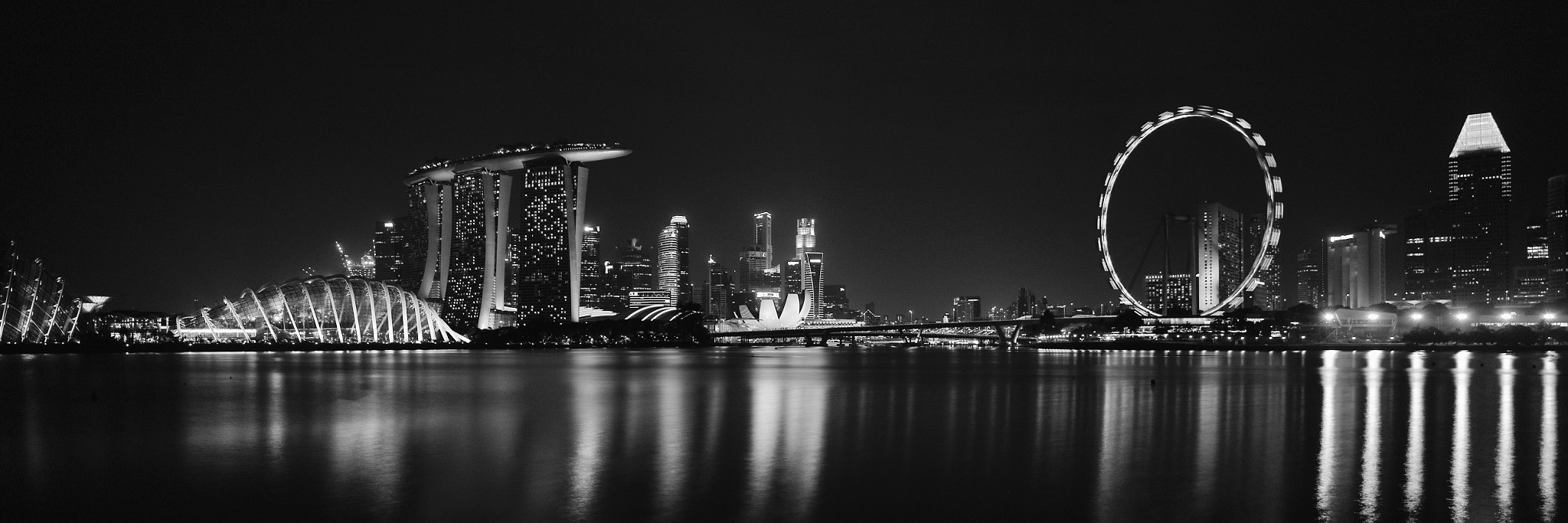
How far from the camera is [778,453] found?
20234 millimetres

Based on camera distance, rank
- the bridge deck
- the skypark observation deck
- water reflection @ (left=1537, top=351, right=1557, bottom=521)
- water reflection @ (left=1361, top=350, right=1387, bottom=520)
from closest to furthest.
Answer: water reflection @ (left=1537, top=351, right=1557, bottom=521), water reflection @ (left=1361, top=350, right=1387, bottom=520), the bridge deck, the skypark observation deck

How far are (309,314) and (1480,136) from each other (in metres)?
175

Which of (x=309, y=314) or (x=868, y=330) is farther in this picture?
(x=868, y=330)

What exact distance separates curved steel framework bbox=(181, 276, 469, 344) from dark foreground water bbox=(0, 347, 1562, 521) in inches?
3010

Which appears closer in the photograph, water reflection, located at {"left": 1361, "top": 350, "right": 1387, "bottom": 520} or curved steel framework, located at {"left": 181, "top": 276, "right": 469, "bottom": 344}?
water reflection, located at {"left": 1361, "top": 350, "right": 1387, "bottom": 520}

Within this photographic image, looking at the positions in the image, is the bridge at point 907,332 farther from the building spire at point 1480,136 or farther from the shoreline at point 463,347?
the building spire at point 1480,136

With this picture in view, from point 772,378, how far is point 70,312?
8523 centimetres

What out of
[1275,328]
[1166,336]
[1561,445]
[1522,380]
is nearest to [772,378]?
[1522,380]

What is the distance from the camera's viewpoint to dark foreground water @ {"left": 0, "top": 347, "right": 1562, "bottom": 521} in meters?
14.3

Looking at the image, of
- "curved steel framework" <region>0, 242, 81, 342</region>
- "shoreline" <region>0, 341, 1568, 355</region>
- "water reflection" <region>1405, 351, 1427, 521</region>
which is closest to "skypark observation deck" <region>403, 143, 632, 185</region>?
"shoreline" <region>0, 341, 1568, 355</region>

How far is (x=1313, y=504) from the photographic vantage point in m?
14.3

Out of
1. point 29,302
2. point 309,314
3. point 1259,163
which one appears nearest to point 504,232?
point 309,314

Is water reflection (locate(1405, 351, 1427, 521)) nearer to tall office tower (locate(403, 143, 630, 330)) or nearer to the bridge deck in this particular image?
the bridge deck

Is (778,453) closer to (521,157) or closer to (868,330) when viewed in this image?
(868,330)
